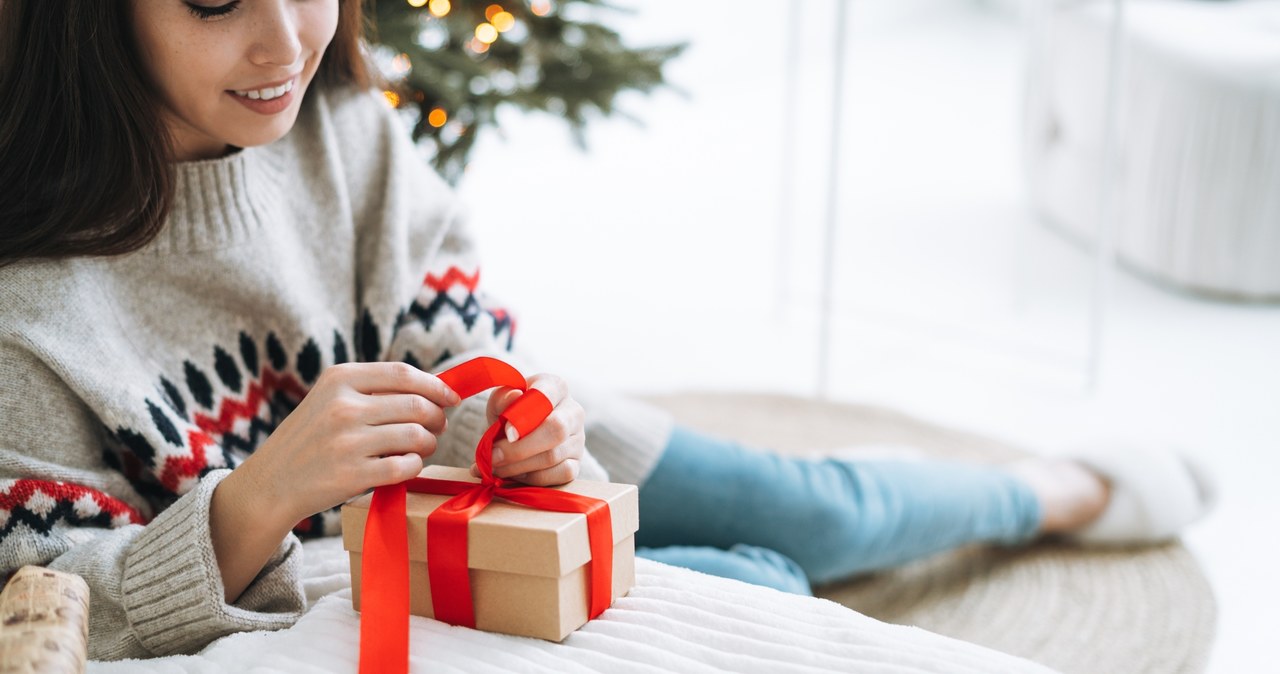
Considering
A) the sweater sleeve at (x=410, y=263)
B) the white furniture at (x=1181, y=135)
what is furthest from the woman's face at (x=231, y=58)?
the white furniture at (x=1181, y=135)

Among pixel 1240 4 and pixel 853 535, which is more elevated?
pixel 1240 4

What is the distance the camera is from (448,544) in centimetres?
71

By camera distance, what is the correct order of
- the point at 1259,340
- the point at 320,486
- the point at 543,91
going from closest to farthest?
the point at 320,486 → the point at 543,91 → the point at 1259,340

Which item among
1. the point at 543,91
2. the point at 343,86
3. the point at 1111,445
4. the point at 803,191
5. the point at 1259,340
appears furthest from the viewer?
the point at 803,191

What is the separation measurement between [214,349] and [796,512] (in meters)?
0.58

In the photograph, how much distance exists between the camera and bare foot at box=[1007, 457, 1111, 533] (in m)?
1.44

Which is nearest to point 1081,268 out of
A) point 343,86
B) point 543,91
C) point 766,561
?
point 543,91

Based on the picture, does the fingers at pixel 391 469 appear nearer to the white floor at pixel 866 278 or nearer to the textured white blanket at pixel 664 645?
the textured white blanket at pixel 664 645

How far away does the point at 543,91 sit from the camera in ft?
5.61

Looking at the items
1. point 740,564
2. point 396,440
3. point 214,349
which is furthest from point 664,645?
point 214,349

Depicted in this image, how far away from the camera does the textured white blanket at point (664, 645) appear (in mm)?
675

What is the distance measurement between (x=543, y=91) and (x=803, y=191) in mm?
1788

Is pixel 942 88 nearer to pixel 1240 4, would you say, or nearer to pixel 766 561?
pixel 1240 4

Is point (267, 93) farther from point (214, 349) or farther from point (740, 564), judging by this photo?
point (740, 564)
